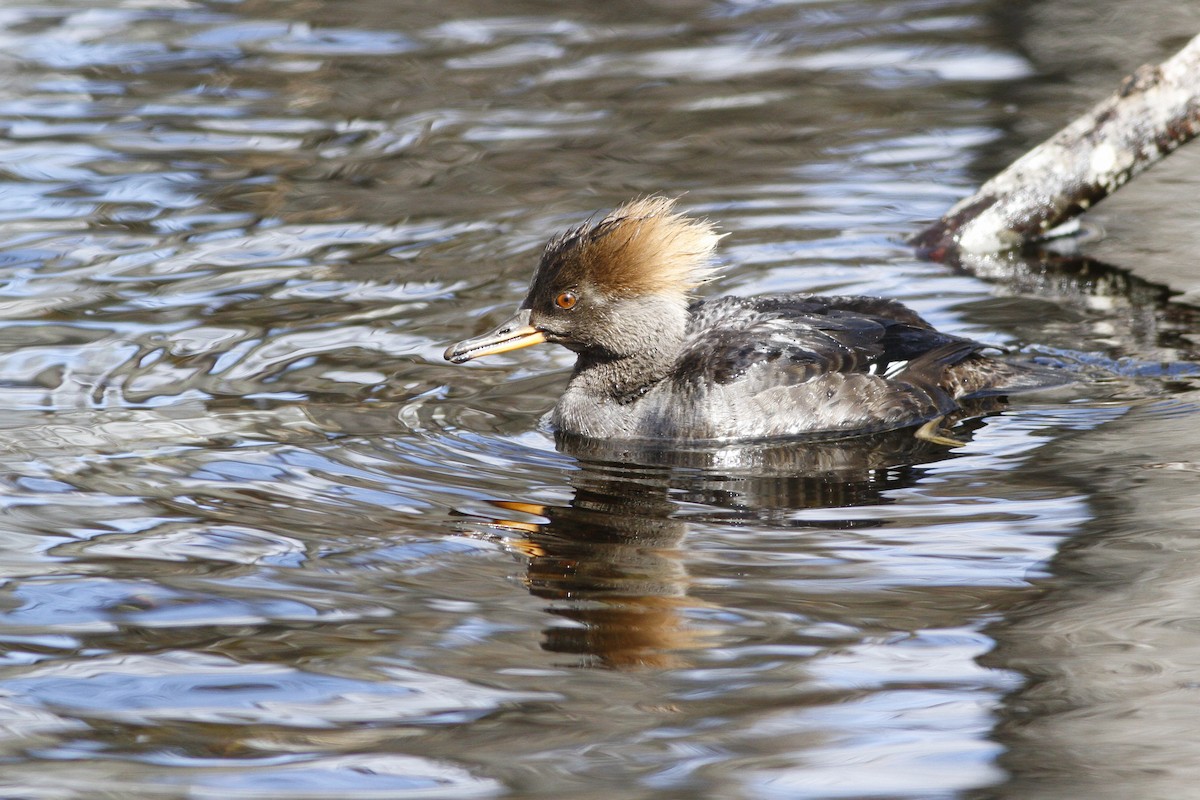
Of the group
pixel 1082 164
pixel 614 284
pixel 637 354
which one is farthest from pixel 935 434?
pixel 1082 164

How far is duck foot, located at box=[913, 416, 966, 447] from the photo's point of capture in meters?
6.11

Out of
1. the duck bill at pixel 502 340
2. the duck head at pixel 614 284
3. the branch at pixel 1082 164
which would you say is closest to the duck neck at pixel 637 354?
the duck head at pixel 614 284

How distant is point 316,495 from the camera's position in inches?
216

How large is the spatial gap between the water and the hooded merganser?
0.64ft

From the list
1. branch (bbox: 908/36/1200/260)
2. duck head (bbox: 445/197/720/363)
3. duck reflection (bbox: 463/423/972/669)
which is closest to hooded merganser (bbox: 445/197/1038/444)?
duck head (bbox: 445/197/720/363)

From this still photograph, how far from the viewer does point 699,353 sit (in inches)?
254

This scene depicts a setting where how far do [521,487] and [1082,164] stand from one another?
392 cm

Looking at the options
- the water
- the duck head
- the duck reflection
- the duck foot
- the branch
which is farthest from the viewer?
the branch

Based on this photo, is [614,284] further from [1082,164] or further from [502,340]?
[1082,164]

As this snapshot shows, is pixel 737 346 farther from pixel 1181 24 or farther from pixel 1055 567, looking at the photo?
pixel 1181 24

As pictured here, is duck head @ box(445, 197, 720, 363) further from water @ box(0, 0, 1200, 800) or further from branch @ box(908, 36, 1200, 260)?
branch @ box(908, 36, 1200, 260)

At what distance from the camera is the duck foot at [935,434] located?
611cm

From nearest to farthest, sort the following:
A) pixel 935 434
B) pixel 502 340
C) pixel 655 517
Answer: pixel 655 517
pixel 935 434
pixel 502 340

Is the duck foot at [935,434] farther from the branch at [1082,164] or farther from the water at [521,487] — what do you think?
the branch at [1082,164]
